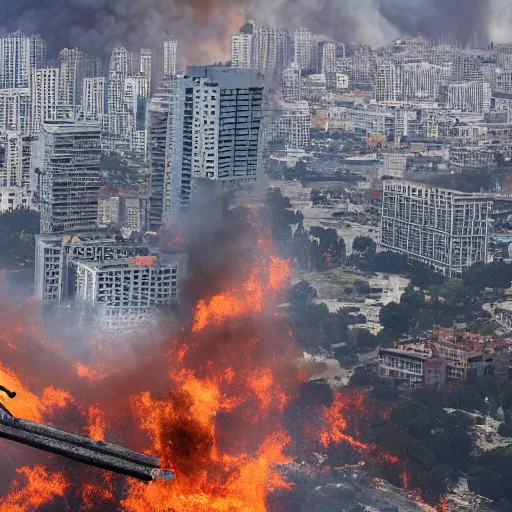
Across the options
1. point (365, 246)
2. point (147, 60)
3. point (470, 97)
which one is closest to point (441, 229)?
point (365, 246)

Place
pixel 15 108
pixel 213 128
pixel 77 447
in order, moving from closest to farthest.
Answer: pixel 77 447 < pixel 213 128 < pixel 15 108

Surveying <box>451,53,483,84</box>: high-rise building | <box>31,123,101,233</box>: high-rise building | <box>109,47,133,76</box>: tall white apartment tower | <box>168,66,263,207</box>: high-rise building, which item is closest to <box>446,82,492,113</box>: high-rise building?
<box>451,53,483,84</box>: high-rise building

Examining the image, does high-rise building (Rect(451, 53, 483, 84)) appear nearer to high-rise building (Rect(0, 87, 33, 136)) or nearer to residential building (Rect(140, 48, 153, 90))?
residential building (Rect(140, 48, 153, 90))

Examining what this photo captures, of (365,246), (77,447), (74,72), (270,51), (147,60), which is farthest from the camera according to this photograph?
(74,72)

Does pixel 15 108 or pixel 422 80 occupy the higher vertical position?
pixel 422 80

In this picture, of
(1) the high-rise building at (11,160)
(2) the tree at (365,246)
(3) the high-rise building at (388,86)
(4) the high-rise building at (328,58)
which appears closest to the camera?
(2) the tree at (365,246)

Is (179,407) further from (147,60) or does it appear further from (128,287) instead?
(147,60)

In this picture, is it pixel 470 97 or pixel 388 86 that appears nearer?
pixel 470 97

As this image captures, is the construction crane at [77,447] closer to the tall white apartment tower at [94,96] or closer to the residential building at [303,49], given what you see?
the tall white apartment tower at [94,96]

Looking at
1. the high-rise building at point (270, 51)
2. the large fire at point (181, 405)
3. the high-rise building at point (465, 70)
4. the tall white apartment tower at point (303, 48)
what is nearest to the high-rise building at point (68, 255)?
the large fire at point (181, 405)
